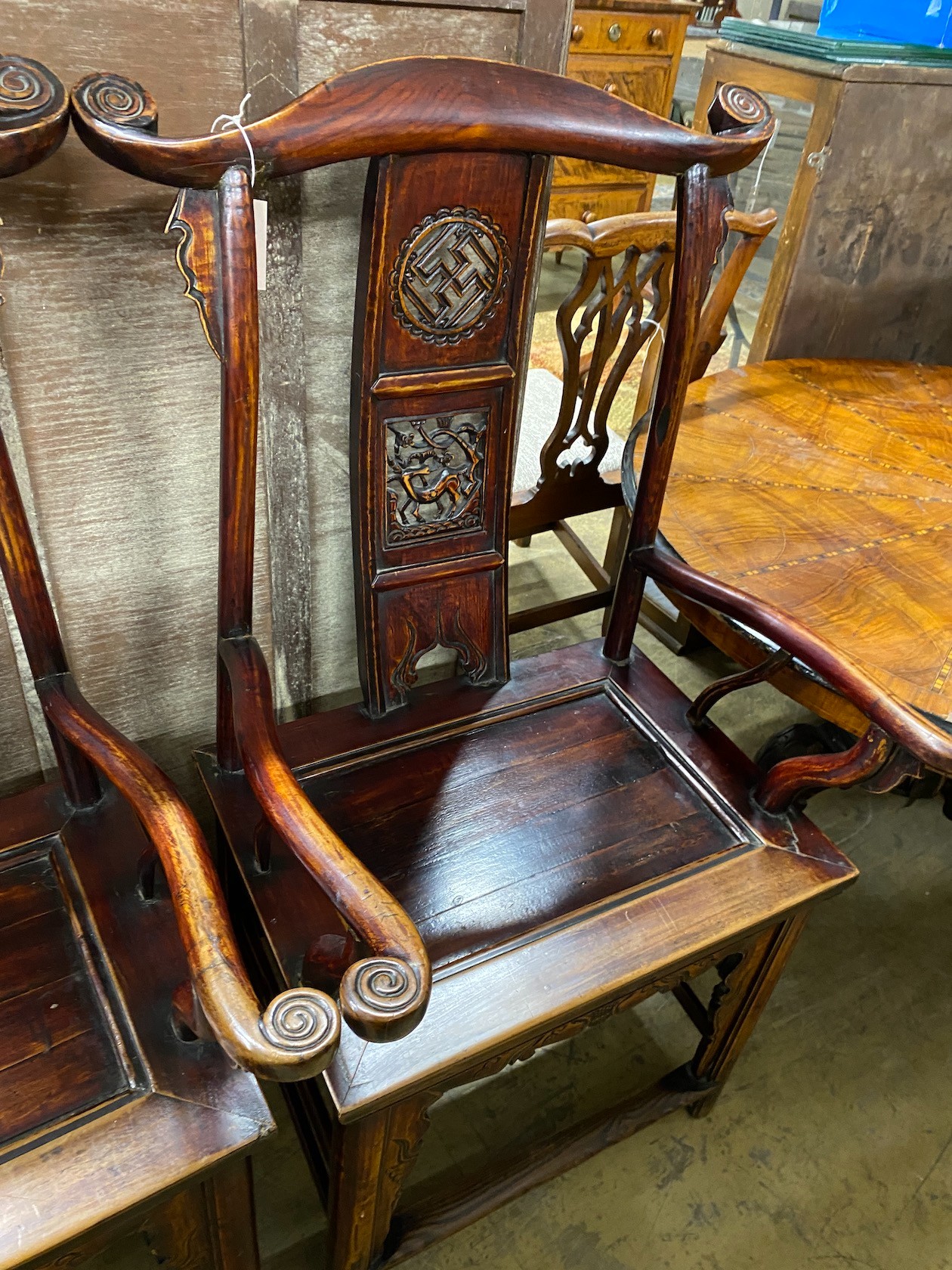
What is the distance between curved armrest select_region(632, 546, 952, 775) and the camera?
95cm

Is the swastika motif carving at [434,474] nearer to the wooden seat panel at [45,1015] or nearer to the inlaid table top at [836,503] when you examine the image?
the inlaid table top at [836,503]

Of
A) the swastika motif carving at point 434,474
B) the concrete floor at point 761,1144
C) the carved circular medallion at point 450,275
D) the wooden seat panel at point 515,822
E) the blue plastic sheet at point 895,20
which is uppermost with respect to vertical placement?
the blue plastic sheet at point 895,20

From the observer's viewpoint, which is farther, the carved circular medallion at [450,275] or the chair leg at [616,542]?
the chair leg at [616,542]

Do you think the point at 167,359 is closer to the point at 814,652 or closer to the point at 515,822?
the point at 515,822

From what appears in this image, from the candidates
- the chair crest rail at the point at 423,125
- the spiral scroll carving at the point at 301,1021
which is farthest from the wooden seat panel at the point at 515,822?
the chair crest rail at the point at 423,125

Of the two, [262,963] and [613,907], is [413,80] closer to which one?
[613,907]

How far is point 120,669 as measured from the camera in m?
1.28

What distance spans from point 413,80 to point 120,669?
86 centimetres

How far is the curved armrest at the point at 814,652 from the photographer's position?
0.95 m

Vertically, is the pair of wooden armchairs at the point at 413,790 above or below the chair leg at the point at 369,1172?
above

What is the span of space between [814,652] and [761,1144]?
948 mm

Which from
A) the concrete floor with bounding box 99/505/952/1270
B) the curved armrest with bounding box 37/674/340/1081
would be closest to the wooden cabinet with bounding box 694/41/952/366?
the concrete floor with bounding box 99/505/952/1270

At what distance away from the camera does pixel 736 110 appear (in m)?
1.06

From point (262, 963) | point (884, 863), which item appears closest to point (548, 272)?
point (884, 863)
